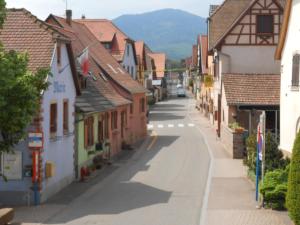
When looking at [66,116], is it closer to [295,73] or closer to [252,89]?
[295,73]

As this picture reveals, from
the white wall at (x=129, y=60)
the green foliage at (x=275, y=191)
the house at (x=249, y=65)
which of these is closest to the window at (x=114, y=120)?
the house at (x=249, y=65)

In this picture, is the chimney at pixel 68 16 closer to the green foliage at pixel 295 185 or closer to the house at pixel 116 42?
the house at pixel 116 42

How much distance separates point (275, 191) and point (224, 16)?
39.4 meters

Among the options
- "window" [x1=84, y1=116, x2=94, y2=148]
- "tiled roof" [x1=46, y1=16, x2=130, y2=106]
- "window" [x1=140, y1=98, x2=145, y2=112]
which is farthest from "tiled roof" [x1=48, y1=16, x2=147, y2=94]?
"window" [x1=84, y1=116, x2=94, y2=148]

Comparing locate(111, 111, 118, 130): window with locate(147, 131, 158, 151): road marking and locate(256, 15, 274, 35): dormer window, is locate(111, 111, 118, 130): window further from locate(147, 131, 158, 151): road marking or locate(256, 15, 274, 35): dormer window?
locate(256, 15, 274, 35): dormer window

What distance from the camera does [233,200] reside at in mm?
22609

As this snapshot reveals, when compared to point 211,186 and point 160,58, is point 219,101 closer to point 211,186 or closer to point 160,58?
point 211,186

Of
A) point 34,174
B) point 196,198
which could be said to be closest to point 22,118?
point 34,174

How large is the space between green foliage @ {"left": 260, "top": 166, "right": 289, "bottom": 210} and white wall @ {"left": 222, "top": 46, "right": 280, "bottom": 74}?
2740 cm

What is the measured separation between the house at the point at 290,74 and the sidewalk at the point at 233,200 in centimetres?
268

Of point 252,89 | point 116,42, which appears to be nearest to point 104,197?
point 252,89

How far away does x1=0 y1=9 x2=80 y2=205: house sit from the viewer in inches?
882

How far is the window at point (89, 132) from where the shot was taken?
30.0 meters

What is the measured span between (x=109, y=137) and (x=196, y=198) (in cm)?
1375
